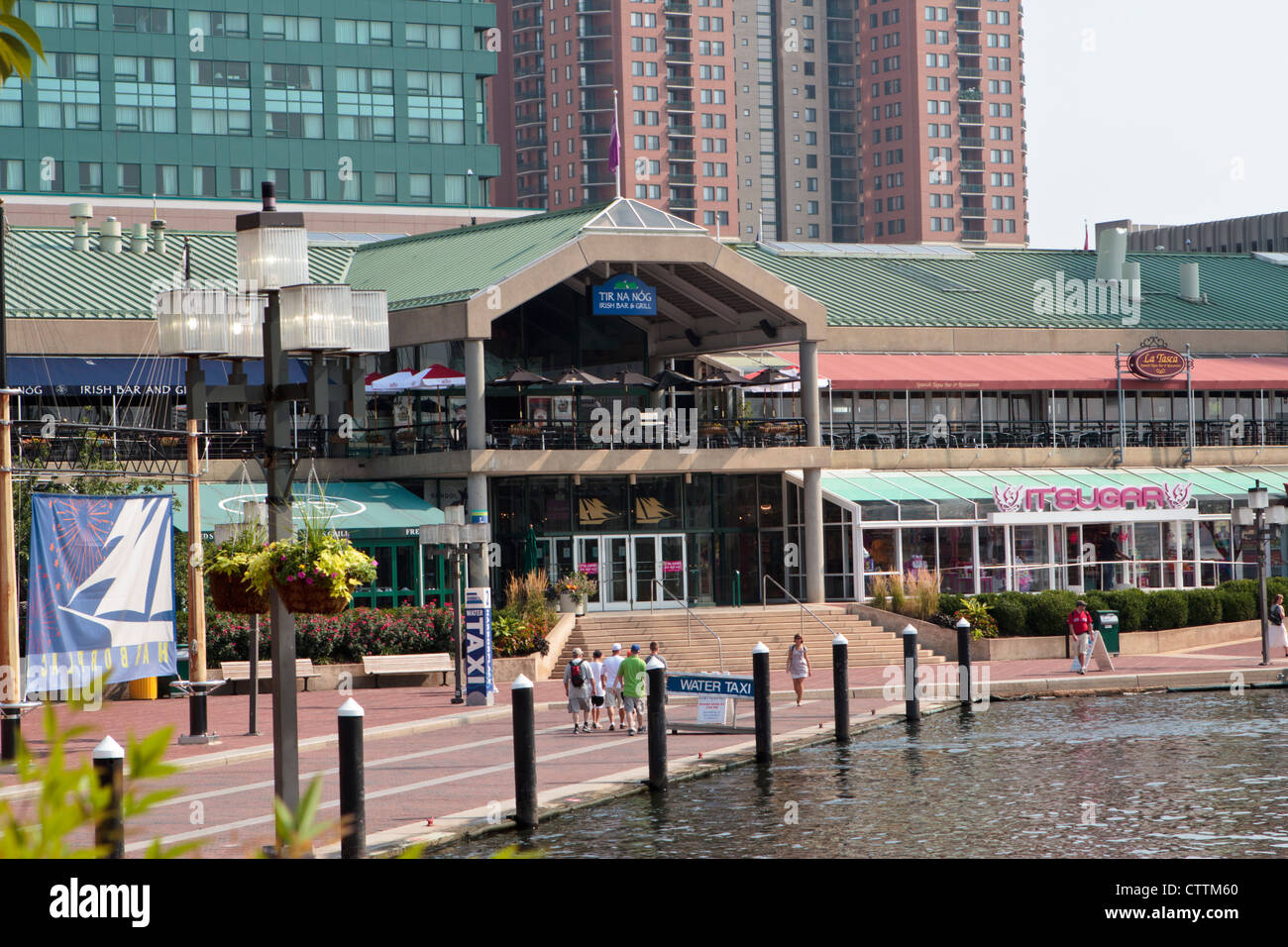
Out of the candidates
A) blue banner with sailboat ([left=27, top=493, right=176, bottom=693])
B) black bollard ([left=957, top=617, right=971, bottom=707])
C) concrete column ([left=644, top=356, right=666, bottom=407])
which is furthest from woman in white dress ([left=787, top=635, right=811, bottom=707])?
concrete column ([left=644, top=356, right=666, bottom=407])

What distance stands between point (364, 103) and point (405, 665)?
6586 centimetres

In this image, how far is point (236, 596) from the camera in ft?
54.4

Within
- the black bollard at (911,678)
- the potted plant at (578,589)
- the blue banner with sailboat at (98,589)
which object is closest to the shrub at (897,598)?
the potted plant at (578,589)

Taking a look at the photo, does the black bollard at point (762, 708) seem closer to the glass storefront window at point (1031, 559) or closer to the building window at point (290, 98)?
the glass storefront window at point (1031, 559)

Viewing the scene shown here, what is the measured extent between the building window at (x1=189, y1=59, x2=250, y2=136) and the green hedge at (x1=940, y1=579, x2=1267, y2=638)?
6444 centimetres

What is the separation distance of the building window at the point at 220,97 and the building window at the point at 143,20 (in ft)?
8.17

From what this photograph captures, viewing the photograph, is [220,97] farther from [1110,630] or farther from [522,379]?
[1110,630]

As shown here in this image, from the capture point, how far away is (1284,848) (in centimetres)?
1617

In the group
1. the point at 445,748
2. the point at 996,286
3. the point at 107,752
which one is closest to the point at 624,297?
the point at 996,286

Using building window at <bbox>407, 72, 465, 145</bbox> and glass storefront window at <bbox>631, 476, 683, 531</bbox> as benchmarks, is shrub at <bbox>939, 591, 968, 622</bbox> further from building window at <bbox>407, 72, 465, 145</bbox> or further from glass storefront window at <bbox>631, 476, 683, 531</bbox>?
building window at <bbox>407, 72, 465, 145</bbox>

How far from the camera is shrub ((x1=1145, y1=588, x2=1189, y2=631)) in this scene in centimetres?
4047
